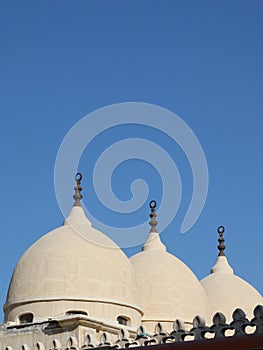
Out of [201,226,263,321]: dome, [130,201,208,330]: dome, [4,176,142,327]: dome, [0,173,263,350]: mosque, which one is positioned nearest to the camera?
[0,173,263,350]: mosque

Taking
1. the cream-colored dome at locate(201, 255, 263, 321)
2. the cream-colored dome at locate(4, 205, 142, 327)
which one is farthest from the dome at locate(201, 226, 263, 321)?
the cream-colored dome at locate(4, 205, 142, 327)

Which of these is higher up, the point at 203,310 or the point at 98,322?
the point at 203,310

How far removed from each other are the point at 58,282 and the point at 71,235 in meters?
1.76

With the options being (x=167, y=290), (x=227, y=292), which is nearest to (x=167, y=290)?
(x=167, y=290)

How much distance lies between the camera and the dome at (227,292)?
28.9 metres

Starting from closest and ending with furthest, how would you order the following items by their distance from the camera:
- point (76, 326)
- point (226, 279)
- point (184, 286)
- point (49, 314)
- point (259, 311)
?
point (259, 311), point (76, 326), point (49, 314), point (184, 286), point (226, 279)

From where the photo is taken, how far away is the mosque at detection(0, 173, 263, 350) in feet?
74.4

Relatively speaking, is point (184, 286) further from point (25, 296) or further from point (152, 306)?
point (25, 296)

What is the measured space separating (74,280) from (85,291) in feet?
1.43

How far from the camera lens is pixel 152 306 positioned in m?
26.5

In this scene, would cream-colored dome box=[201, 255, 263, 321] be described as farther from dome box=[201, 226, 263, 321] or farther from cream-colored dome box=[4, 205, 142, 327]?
cream-colored dome box=[4, 205, 142, 327]

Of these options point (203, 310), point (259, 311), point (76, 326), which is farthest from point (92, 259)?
point (259, 311)

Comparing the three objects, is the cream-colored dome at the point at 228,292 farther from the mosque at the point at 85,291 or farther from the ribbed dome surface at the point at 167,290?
the ribbed dome surface at the point at 167,290

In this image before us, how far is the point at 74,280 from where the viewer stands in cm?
2397
